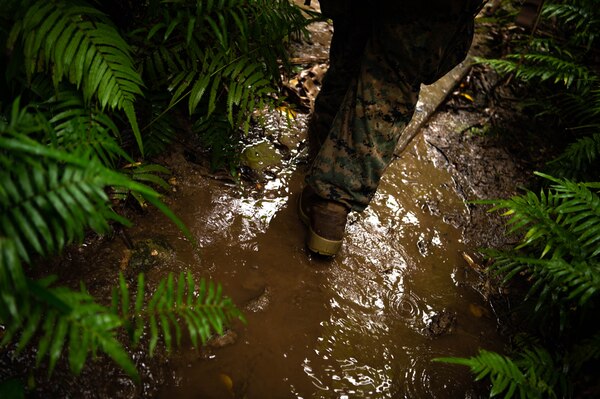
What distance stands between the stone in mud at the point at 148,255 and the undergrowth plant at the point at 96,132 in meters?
0.11

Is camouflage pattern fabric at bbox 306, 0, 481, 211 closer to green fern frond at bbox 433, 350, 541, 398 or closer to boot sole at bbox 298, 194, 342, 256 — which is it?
boot sole at bbox 298, 194, 342, 256

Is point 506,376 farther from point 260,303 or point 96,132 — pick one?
point 96,132

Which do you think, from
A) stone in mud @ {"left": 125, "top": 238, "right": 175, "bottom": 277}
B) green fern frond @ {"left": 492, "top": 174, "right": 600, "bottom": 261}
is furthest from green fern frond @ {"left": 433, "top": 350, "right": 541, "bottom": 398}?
stone in mud @ {"left": 125, "top": 238, "right": 175, "bottom": 277}

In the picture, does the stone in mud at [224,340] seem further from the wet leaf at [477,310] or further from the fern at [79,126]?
the wet leaf at [477,310]

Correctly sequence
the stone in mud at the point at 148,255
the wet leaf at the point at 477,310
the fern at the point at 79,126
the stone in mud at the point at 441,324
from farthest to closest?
the wet leaf at the point at 477,310 → the stone in mud at the point at 441,324 → the stone in mud at the point at 148,255 → the fern at the point at 79,126

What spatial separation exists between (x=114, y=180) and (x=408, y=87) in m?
1.43

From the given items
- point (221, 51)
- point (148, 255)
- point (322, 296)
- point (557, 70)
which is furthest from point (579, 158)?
point (148, 255)

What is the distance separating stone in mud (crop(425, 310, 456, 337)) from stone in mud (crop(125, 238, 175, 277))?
1.40 m

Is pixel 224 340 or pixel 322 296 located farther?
pixel 322 296

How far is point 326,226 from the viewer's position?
7.22ft

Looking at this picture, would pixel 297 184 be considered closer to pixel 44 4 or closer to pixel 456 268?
pixel 456 268

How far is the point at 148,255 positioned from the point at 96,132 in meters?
0.67

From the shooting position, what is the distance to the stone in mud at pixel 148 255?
1904 millimetres

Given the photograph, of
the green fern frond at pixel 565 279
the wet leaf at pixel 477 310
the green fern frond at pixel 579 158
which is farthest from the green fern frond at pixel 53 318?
→ the green fern frond at pixel 579 158
